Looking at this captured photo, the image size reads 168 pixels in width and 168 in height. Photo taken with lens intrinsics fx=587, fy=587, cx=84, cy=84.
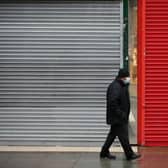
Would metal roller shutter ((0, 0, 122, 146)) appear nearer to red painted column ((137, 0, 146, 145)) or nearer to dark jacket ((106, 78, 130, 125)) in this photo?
red painted column ((137, 0, 146, 145))

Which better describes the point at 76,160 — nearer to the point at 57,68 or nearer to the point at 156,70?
the point at 57,68

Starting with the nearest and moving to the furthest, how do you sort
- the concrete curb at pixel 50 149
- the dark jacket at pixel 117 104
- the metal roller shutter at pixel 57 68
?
the dark jacket at pixel 117 104
the concrete curb at pixel 50 149
the metal roller shutter at pixel 57 68

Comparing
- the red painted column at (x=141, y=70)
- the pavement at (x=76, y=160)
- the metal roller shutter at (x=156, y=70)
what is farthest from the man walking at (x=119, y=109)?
the metal roller shutter at (x=156, y=70)

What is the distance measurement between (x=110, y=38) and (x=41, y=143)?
277cm

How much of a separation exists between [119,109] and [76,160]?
1342 millimetres

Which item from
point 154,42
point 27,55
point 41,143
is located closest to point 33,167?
point 41,143

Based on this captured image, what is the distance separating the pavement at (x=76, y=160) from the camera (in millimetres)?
11086

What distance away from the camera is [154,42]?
42.3ft

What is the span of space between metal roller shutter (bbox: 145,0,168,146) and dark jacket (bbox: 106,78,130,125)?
161 cm

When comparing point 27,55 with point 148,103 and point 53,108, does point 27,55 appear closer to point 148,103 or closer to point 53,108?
point 53,108

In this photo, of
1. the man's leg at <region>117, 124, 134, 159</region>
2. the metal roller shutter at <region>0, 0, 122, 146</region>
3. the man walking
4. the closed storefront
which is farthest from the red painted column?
the man's leg at <region>117, 124, 134, 159</region>

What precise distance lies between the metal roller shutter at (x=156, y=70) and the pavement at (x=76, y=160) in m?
0.62

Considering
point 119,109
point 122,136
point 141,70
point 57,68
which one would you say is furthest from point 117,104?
point 57,68

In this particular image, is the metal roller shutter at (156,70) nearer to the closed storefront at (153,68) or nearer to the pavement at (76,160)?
the closed storefront at (153,68)
